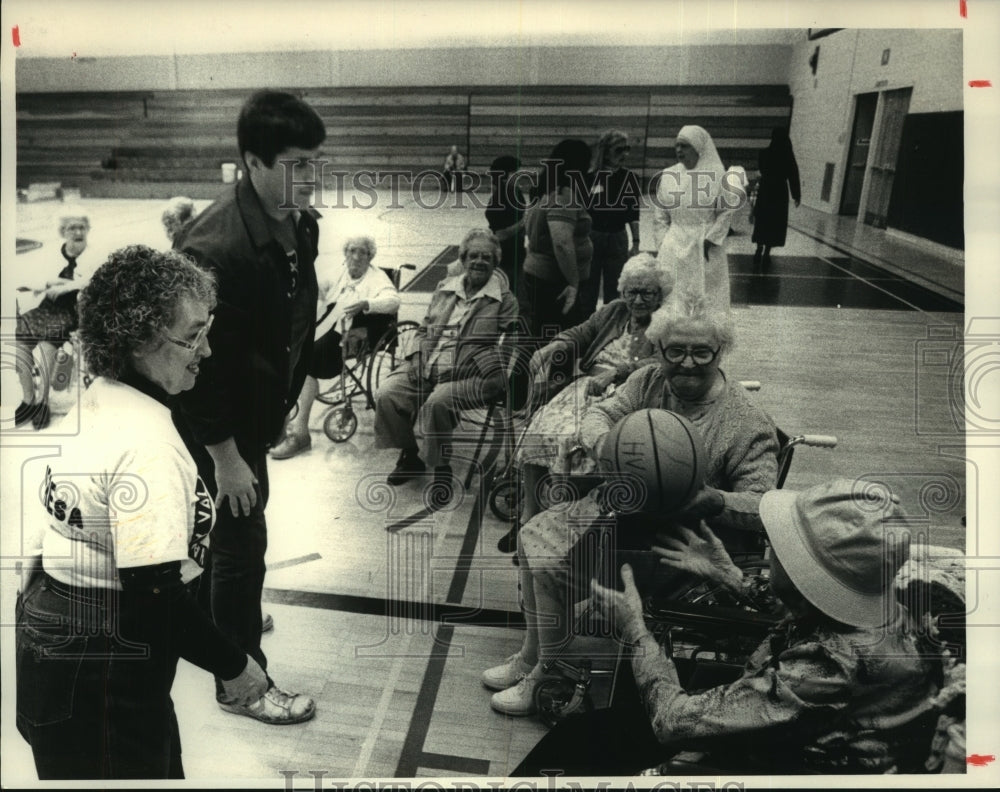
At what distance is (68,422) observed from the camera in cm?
236

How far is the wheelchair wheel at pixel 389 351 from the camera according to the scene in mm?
2461

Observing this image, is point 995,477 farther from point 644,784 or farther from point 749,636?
point 644,784

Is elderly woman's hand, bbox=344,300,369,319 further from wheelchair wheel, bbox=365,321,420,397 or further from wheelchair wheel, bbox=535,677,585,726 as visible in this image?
wheelchair wheel, bbox=535,677,585,726

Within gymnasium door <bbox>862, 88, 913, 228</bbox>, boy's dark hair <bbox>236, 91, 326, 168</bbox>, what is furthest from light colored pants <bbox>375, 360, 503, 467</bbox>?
gymnasium door <bbox>862, 88, 913, 228</bbox>

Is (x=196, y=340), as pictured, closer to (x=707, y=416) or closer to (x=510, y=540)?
(x=510, y=540)

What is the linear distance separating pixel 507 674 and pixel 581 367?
0.94 metres

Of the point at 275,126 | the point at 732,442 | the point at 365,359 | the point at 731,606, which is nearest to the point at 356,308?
the point at 365,359

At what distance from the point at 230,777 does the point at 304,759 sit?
0.76 ft

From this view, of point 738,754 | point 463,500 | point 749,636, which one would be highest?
point 463,500

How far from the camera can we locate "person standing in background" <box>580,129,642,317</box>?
2395 millimetres

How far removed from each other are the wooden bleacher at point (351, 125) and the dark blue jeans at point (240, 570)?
2.95ft

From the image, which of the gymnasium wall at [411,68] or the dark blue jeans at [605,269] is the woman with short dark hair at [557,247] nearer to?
the dark blue jeans at [605,269]

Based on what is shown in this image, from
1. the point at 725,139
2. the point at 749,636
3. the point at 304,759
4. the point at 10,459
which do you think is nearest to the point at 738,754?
the point at 749,636

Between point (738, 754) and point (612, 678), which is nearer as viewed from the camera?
point (738, 754)
